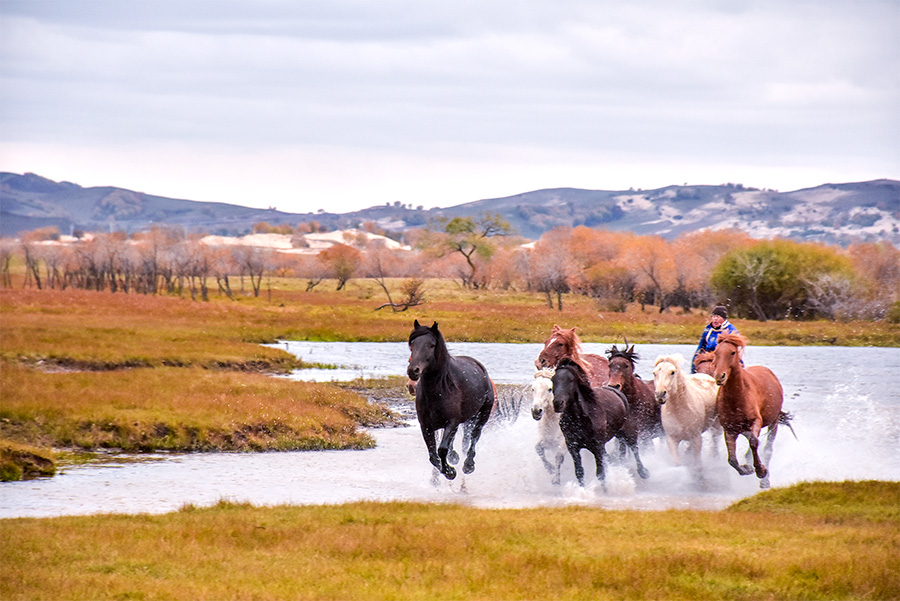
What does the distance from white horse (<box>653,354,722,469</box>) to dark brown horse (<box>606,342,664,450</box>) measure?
0.49m

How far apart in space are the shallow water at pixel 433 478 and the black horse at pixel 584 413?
2.62ft

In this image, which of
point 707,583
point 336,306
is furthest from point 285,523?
point 336,306

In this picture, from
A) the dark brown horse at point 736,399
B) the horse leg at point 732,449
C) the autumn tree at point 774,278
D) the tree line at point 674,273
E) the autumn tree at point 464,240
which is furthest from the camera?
the autumn tree at point 464,240

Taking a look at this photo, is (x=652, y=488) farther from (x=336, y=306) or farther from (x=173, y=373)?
(x=336, y=306)

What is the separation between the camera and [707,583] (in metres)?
9.35

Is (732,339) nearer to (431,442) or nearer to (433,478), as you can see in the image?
(431,442)

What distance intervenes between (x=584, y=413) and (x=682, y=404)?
2.18 meters

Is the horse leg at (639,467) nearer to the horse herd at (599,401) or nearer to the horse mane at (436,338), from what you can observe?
the horse herd at (599,401)

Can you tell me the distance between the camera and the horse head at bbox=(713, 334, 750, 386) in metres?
14.3

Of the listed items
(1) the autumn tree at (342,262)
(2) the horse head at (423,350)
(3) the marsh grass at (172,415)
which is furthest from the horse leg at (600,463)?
(1) the autumn tree at (342,262)

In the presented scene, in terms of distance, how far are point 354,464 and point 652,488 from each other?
5.88 m

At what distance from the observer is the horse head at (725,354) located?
563 inches

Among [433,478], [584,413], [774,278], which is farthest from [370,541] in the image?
[774,278]

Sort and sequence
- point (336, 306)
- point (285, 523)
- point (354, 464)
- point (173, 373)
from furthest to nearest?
1. point (336, 306)
2. point (173, 373)
3. point (354, 464)
4. point (285, 523)
